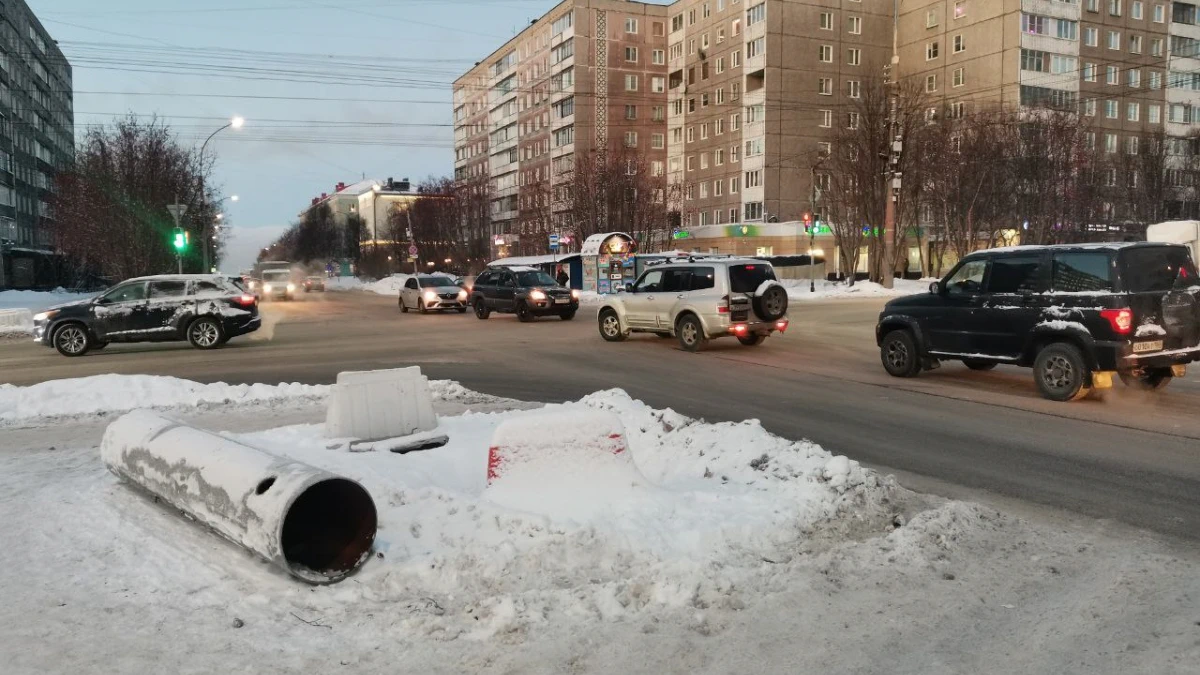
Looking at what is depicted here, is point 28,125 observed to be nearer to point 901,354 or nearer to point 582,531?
point 901,354

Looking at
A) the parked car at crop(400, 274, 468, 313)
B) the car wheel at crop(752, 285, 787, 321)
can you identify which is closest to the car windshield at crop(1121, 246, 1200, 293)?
the car wheel at crop(752, 285, 787, 321)

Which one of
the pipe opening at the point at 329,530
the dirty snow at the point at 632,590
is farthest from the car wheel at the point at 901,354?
the pipe opening at the point at 329,530

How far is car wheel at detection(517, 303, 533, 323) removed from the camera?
28.0m

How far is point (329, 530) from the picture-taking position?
514 cm

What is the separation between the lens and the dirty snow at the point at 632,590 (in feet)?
12.5

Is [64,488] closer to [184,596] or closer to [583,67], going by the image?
[184,596]

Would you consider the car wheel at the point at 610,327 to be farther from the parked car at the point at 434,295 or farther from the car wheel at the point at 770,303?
the parked car at the point at 434,295

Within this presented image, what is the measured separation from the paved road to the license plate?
68cm

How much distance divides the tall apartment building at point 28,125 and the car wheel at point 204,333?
5414 cm

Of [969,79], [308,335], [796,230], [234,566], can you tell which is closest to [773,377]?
[234,566]

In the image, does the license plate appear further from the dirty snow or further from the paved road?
the dirty snow

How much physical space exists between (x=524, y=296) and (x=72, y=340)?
42.8ft

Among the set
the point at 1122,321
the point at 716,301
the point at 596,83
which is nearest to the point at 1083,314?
the point at 1122,321

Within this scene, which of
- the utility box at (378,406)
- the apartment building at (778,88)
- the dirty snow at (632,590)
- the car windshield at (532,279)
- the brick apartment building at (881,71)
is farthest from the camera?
the apartment building at (778,88)
